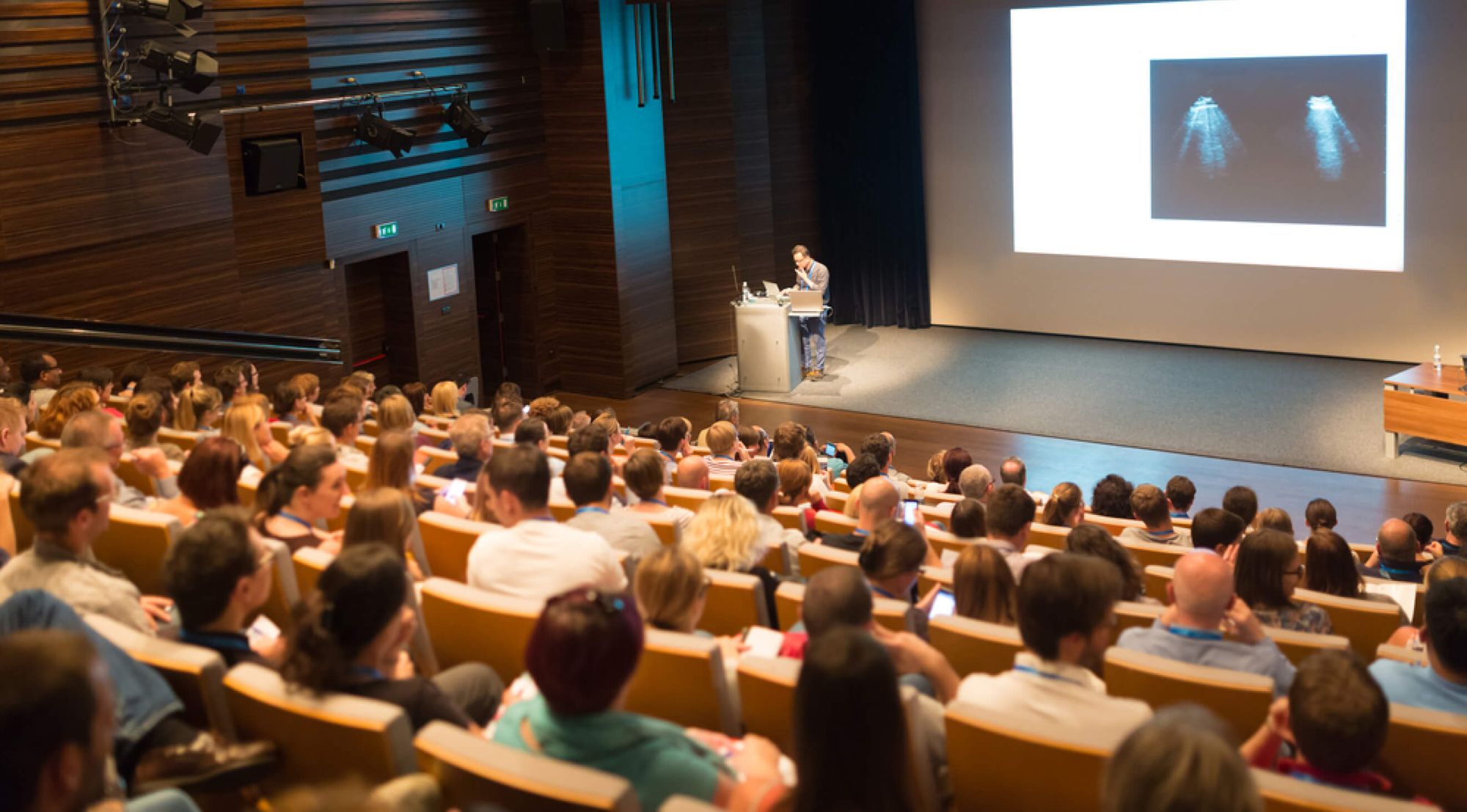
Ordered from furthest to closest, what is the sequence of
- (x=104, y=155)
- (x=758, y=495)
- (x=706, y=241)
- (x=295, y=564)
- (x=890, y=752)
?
(x=706, y=241) → (x=104, y=155) → (x=758, y=495) → (x=295, y=564) → (x=890, y=752)

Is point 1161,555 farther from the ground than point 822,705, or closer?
closer

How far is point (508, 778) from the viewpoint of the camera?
232 cm

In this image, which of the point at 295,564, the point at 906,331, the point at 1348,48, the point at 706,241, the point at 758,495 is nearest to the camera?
the point at 295,564

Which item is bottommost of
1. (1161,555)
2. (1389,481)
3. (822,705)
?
(1389,481)

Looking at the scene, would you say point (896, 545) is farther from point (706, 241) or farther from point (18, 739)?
point (706, 241)

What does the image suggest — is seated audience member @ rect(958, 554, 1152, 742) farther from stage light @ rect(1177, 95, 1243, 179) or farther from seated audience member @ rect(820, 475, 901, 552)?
stage light @ rect(1177, 95, 1243, 179)

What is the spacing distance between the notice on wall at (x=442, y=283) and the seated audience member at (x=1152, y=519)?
22.7 feet

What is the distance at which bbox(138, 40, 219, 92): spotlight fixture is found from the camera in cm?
841

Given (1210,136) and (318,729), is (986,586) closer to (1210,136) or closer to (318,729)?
(318,729)

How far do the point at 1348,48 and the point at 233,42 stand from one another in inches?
348

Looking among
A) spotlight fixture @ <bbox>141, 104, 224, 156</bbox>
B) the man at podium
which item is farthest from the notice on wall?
the man at podium

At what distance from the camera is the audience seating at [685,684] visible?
2.99 m

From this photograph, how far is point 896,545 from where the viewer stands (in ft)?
12.5

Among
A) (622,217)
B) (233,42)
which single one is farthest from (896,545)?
(622,217)
